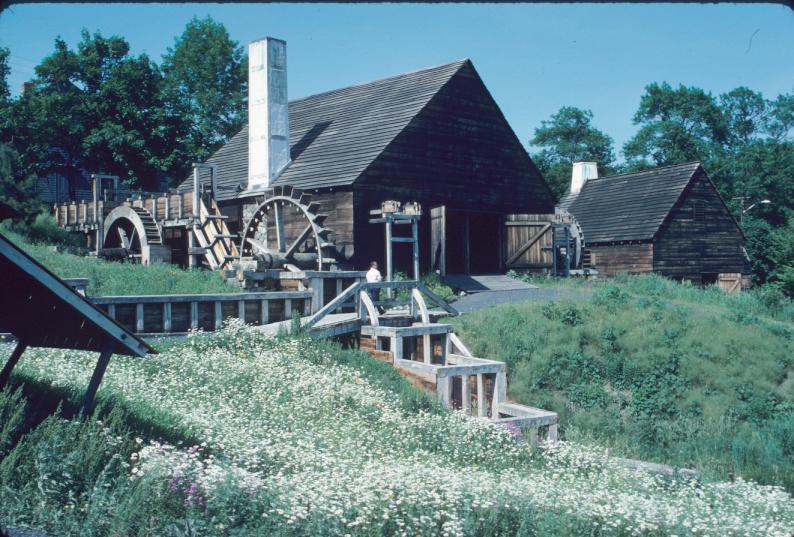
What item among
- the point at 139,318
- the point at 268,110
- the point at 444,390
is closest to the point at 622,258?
the point at 268,110

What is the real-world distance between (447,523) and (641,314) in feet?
37.5

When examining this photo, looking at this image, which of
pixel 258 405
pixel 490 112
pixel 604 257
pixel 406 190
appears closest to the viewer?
pixel 258 405

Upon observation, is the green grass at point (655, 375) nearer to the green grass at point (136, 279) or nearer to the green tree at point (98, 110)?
the green grass at point (136, 279)

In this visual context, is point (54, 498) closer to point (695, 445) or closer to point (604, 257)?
point (695, 445)

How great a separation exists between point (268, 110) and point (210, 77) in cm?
2152

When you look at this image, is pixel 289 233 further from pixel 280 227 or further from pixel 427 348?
pixel 427 348

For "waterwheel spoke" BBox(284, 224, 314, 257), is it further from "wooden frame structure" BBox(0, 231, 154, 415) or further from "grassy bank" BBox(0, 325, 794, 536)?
"wooden frame structure" BBox(0, 231, 154, 415)

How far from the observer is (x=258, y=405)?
1026cm

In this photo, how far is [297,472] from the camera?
24.8 feet

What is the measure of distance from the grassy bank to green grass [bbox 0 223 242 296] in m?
3.88

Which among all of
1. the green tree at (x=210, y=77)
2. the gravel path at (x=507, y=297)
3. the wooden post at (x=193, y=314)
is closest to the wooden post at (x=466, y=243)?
the gravel path at (x=507, y=297)

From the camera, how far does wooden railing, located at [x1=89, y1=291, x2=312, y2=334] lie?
12.9 meters

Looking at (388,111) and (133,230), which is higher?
(388,111)

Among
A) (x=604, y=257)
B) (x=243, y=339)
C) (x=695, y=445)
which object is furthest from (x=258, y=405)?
(x=604, y=257)
